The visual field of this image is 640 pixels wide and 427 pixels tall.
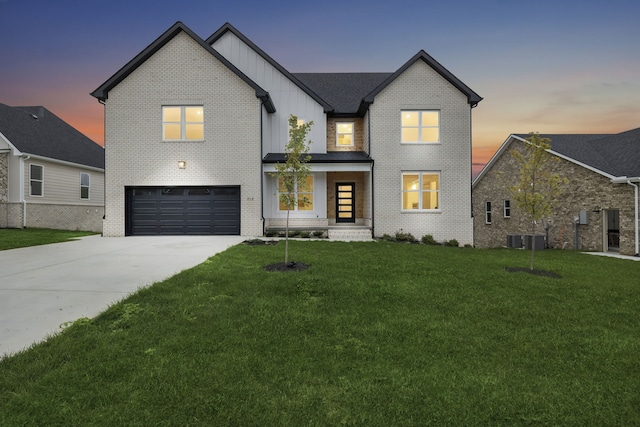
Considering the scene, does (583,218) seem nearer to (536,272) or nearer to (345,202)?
(536,272)

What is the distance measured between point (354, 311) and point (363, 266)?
10.5ft

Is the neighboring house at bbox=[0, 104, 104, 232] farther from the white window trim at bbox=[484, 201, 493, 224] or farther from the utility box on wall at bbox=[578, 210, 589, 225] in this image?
the utility box on wall at bbox=[578, 210, 589, 225]

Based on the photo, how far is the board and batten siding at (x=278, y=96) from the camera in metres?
17.0

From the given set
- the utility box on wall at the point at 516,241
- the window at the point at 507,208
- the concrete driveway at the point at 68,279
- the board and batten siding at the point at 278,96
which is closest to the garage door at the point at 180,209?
the board and batten siding at the point at 278,96

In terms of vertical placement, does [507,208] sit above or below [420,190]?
below

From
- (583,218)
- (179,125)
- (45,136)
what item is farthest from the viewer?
(45,136)

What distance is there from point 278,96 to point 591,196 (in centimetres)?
1704

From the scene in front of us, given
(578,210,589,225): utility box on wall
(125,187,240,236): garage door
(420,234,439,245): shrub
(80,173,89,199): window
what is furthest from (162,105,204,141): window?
(578,210,589,225): utility box on wall

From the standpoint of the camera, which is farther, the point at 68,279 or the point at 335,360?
the point at 68,279

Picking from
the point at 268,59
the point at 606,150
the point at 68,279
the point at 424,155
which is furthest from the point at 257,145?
the point at 606,150

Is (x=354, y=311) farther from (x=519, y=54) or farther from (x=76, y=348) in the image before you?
(x=519, y=54)

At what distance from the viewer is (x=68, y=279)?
6.37 metres

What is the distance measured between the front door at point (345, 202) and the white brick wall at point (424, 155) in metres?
2.36

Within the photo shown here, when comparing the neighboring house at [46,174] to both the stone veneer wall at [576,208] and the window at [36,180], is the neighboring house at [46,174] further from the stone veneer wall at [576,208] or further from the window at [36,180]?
the stone veneer wall at [576,208]
